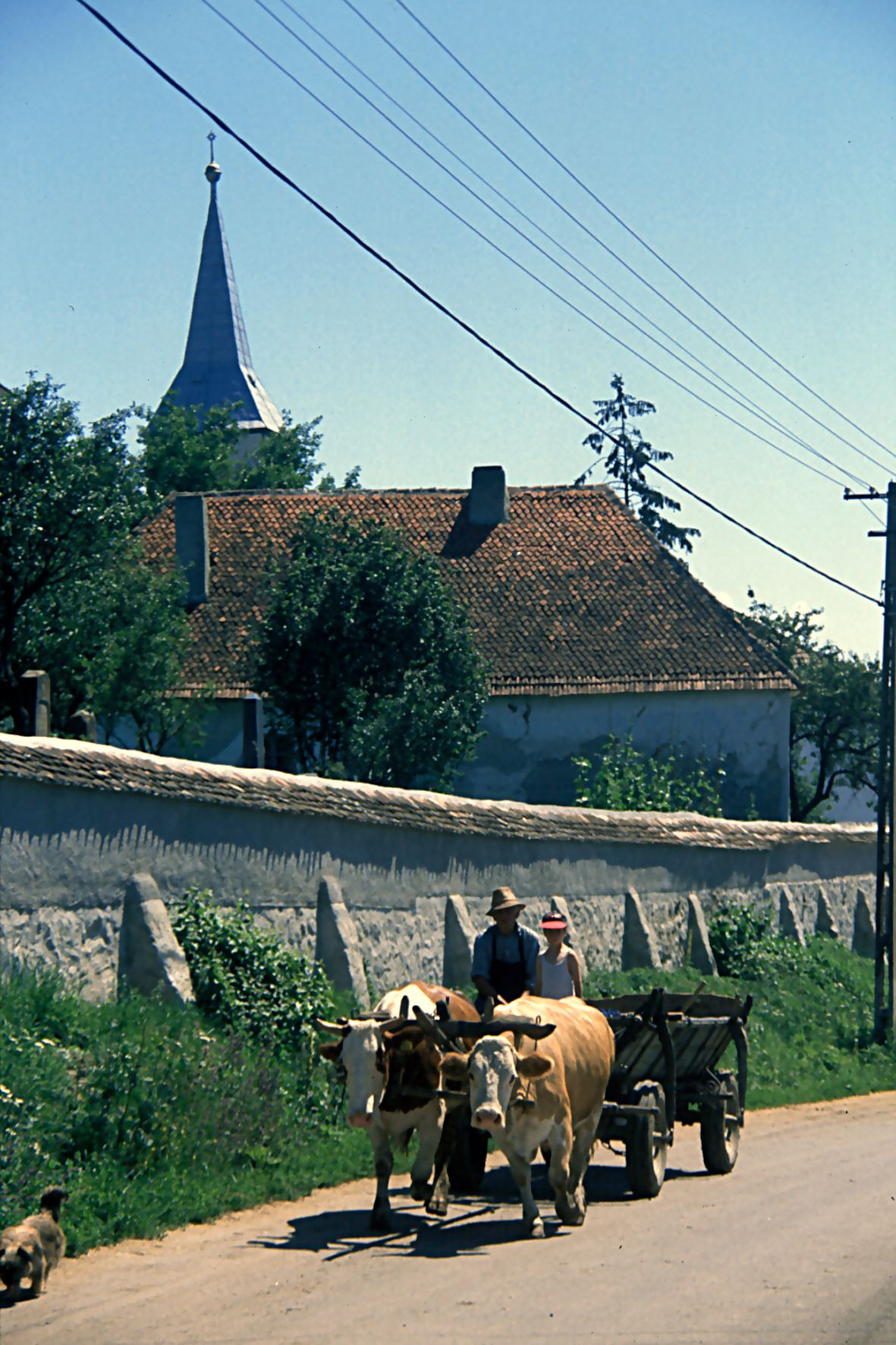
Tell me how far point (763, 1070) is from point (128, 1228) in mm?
10966

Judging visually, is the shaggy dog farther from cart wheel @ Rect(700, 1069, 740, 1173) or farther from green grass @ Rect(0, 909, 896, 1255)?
cart wheel @ Rect(700, 1069, 740, 1173)

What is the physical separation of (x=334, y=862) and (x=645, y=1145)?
5270mm

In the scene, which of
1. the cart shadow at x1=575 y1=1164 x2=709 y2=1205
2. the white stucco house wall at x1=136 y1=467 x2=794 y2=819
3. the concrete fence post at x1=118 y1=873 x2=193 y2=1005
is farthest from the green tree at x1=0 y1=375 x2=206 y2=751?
the cart shadow at x1=575 y1=1164 x2=709 y2=1205

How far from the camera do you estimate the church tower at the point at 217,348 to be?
72000 millimetres

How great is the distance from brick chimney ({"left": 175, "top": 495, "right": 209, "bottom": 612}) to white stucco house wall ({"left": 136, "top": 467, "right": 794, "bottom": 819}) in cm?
4

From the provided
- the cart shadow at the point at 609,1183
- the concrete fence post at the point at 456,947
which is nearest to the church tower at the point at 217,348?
the concrete fence post at the point at 456,947

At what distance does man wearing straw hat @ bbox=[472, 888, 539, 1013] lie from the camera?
39.4 feet

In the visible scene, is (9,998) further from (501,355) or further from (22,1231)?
(501,355)

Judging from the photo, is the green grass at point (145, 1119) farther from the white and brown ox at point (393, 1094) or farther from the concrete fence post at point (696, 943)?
the concrete fence post at point (696, 943)

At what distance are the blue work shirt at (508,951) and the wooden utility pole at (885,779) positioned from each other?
11.3 meters

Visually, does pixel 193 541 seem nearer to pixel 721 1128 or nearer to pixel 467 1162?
pixel 721 1128

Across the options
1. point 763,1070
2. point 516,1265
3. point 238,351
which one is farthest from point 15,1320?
point 238,351

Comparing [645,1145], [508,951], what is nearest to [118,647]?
[508,951]

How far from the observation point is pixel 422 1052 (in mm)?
9992
